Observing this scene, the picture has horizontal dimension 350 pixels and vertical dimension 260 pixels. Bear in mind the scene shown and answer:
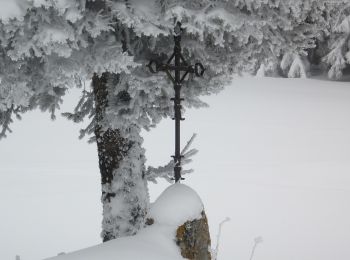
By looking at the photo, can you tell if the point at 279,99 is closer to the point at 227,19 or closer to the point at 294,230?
the point at 294,230

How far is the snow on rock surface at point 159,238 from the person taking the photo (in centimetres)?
309

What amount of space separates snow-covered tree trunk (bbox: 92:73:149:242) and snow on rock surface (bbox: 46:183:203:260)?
145 centimetres

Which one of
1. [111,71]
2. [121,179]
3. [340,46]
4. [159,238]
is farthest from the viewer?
[340,46]

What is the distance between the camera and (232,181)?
12273mm

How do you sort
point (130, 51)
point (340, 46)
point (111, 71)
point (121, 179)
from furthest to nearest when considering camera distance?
1. point (340, 46)
2. point (121, 179)
3. point (130, 51)
4. point (111, 71)

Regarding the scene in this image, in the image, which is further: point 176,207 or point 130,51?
point 130,51

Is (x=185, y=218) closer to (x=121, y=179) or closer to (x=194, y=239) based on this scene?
(x=194, y=239)

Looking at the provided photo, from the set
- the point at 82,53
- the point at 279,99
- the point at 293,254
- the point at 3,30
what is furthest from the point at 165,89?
the point at 279,99

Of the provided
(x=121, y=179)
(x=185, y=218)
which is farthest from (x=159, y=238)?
(x=121, y=179)

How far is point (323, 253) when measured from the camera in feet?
27.7

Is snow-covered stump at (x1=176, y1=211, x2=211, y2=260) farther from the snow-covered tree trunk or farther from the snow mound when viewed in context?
the snow-covered tree trunk

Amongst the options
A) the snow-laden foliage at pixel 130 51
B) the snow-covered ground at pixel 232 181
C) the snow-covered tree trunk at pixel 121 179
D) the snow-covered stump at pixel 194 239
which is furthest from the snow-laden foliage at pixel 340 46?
the snow-covered stump at pixel 194 239

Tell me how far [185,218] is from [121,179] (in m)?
1.69

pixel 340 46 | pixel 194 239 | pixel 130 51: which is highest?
pixel 340 46
